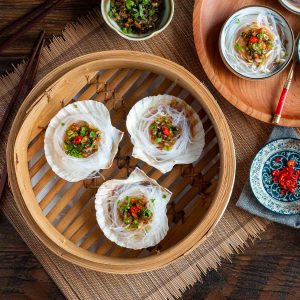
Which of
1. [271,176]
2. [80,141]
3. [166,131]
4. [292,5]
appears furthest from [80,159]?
[292,5]

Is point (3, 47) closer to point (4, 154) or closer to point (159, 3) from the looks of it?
point (4, 154)

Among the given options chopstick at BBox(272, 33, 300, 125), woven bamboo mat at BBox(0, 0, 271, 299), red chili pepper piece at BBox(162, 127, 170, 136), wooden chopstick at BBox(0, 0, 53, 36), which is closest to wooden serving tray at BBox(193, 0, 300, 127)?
Answer: chopstick at BBox(272, 33, 300, 125)

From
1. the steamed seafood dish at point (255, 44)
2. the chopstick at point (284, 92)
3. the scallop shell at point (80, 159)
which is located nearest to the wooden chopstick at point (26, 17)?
the scallop shell at point (80, 159)

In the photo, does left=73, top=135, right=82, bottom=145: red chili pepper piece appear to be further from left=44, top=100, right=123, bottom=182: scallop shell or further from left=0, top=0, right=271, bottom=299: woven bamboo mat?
left=0, top=0, right=271, bottom=299: woven bamboo mat

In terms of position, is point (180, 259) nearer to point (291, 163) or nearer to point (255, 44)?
point (291, 163)

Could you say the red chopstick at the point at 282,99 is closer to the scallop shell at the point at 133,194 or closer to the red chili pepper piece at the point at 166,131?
the red chili pepper piece at the point at 166,131
